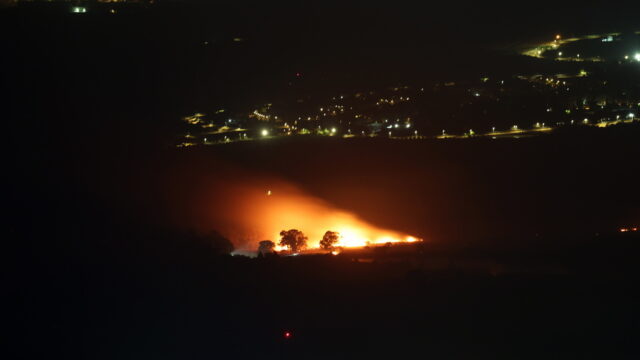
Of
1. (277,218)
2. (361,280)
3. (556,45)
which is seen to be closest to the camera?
(361,280)

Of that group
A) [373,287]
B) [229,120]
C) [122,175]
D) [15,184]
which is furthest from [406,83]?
[373,287]

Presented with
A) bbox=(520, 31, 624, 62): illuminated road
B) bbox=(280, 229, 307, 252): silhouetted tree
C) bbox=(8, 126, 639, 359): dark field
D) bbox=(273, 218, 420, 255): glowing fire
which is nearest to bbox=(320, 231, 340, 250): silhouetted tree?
bbox=(273, 218, 420, 255): glowing fire

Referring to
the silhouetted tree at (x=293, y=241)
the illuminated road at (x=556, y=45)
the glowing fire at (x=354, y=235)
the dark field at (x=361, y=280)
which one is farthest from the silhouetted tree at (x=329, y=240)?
the illuminated road at (x=556, y=45)

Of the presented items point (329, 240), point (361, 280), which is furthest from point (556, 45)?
point (361, 280)

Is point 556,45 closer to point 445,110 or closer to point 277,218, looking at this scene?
point 445,110

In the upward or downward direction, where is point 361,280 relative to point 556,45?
downward

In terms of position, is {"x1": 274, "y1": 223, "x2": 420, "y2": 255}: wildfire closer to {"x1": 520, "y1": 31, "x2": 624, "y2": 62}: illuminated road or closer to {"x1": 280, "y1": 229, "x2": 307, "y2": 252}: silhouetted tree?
{"x1": 280, "y1": 229, "x2": 307, "y2": 252}: silhouetted tree

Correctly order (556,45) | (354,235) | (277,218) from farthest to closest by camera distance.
Answer: 1. (556,45)
2. (277,218)
3. (354,235)

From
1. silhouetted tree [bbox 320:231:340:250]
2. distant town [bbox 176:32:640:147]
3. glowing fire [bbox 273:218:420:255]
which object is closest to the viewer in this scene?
silhouetted tree [bbox 320:231:340:250]

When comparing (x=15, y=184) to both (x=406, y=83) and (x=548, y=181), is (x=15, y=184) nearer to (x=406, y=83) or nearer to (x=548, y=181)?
(x=548, y=181)
